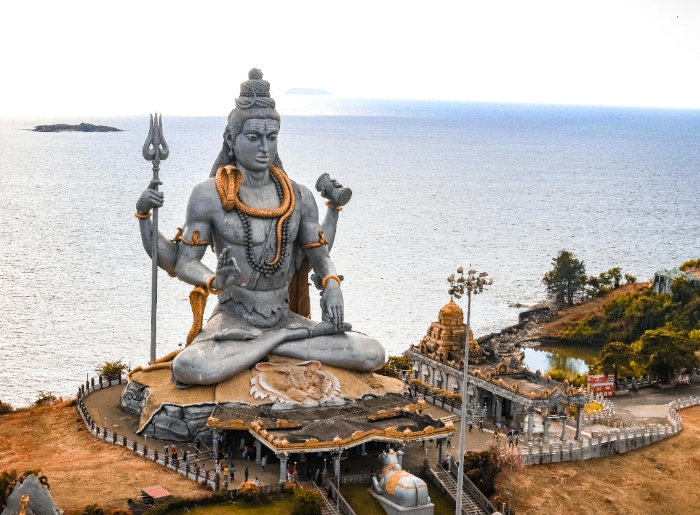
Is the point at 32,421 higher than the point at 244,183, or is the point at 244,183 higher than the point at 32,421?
the point at 244,183

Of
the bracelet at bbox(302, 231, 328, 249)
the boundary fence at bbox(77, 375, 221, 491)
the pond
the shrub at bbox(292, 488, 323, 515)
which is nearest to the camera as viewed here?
the shrub at bbox(292, 488, 323, 515)

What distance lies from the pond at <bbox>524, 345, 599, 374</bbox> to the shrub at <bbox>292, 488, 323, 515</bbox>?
90.4 ft

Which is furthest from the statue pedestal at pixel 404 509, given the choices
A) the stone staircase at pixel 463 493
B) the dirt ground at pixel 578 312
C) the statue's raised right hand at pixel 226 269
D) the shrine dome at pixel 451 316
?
the dirt ground at pixel 578 312

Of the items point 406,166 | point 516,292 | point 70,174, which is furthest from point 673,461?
point 406,166

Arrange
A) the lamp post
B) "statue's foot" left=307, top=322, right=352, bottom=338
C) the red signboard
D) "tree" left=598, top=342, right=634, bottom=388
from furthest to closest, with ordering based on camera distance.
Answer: "tree" left=598, top=342, right=634, bottom=388
the red signboard
"statue's foot" left=307, top=322, right=352, bottom=338
the lamp post

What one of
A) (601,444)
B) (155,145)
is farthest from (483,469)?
(155,145)

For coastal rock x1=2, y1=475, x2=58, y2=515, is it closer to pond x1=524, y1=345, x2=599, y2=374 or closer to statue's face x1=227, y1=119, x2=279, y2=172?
statue's face x1=227, y1=119, x2=279, y2=172

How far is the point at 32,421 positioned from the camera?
3331cm

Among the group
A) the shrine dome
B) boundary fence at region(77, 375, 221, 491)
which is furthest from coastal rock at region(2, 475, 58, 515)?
the shrine dome

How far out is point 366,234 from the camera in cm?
9050

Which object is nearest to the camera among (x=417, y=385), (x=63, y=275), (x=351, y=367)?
(x=351, y=367)

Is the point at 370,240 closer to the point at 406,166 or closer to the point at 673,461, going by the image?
the point at 673,461

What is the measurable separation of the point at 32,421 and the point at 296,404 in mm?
8704

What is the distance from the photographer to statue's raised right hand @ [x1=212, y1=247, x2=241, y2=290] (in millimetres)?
29469
